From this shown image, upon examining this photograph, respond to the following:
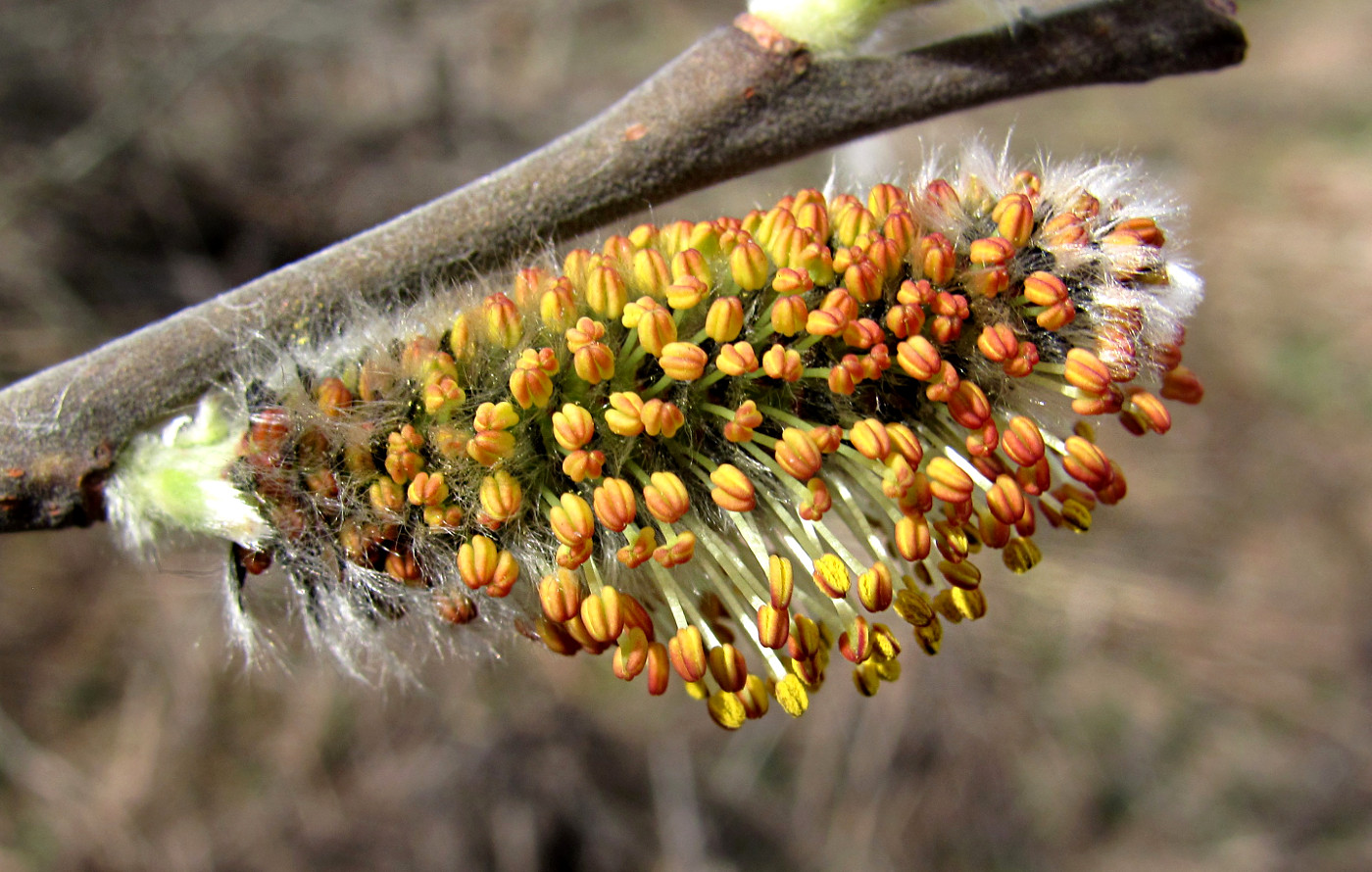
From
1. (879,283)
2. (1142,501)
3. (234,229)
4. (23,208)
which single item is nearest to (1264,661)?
(1142,501)

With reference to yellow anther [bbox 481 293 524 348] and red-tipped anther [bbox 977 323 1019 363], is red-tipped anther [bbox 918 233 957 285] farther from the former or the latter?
yellow anther [bbox 481 293 524 348]

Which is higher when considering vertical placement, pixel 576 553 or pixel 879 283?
pixel 879 283

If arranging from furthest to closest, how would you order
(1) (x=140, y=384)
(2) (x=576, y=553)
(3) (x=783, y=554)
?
(3) (x=783, y=554)
(1) (x=140, y=384)
(2) (x=576, y=553)

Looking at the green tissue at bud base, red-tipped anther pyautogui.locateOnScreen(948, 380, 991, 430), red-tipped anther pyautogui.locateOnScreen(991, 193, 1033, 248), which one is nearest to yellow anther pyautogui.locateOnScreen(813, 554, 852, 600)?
red-tipped anther pyautogui.locateOnScreen(948, 380, 991, 430)

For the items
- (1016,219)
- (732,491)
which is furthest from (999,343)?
(732,491)

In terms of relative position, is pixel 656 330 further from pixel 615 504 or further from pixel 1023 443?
pixel 1023 443

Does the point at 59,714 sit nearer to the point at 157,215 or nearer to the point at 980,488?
the point at 157,215

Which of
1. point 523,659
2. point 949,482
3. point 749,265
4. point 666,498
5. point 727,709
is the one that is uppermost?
point 749,265
